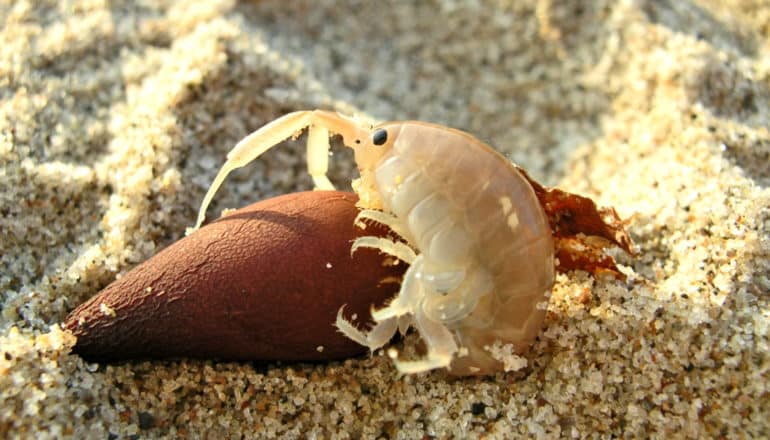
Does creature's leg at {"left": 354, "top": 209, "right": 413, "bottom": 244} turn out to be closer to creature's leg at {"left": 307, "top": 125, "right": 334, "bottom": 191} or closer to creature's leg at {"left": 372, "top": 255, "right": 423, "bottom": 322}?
creature's leg at {"left": 372, "top": 255, "right": 423, "bottom": 322}

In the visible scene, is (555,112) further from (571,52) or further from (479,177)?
(479,177)

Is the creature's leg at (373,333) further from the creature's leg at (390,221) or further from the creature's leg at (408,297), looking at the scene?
the creature's leg at (390,221)

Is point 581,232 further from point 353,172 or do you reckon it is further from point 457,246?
point 353,172

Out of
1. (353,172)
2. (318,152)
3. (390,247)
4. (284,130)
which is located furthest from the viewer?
(353,172)

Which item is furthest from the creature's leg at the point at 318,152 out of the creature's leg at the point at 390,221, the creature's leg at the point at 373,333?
the creature's leg at the point at 373,333

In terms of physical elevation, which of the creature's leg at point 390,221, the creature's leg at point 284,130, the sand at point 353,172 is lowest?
the sand at point 353,172

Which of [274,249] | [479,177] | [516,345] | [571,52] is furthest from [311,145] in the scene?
[571,52]

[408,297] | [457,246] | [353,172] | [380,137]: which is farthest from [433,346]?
[353,172]
